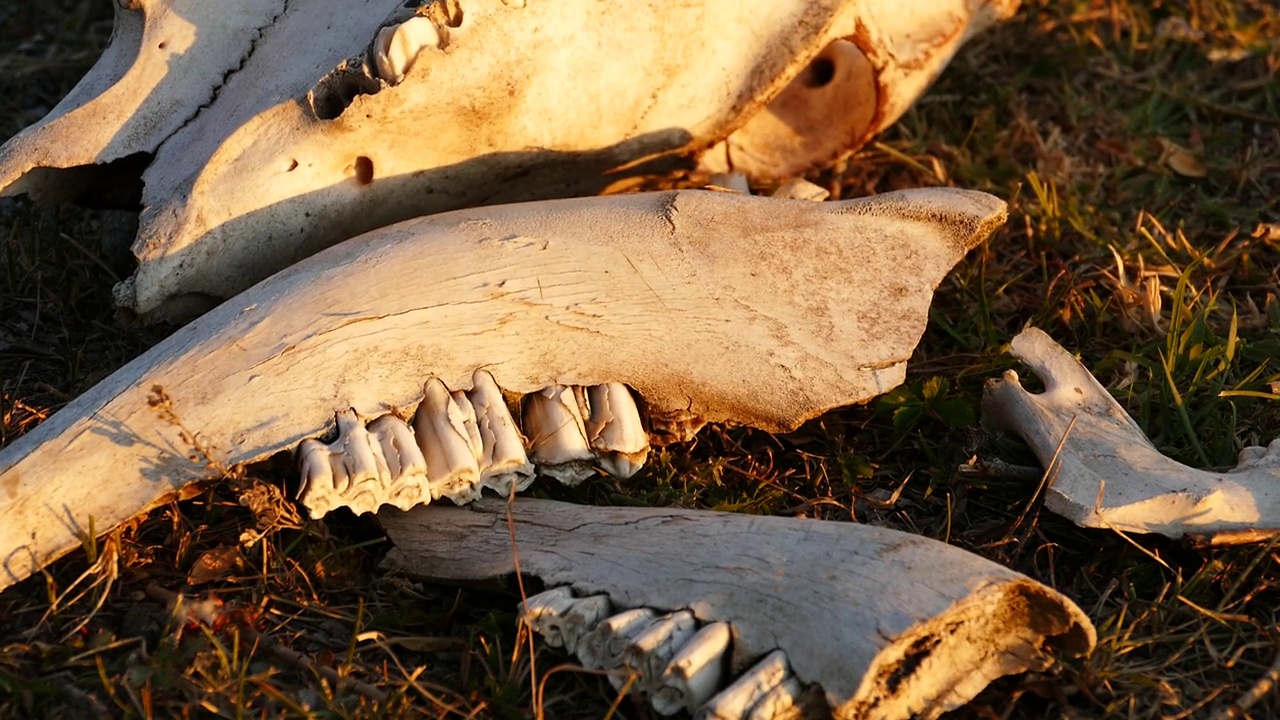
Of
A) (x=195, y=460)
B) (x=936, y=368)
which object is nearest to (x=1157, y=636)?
(x=936, y=368)

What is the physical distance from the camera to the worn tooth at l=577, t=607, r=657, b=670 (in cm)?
209

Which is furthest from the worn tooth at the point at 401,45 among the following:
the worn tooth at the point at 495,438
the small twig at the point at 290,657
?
the small twig at the point at 290,657

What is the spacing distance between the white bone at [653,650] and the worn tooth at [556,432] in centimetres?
52

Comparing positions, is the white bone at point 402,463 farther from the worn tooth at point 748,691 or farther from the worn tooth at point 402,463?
the worn tooth at point 748,691

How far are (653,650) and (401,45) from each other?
4.28 ft

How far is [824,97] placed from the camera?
3.39 m

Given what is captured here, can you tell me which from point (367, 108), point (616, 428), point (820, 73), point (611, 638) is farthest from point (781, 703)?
point (820, 73)

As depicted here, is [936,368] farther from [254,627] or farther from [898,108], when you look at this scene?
[254,627]

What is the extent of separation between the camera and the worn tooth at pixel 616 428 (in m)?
2.53

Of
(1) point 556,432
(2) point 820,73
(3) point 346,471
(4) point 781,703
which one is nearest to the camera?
(4) point 781,703

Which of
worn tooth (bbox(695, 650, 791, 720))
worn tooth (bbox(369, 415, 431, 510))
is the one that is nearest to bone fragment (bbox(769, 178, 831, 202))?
worn tooth (bbox(369, 415, 431, 510))

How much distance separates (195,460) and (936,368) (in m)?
1.62

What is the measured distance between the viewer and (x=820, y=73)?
3.38 metres

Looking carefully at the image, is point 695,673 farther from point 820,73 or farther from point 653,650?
point 820,73
